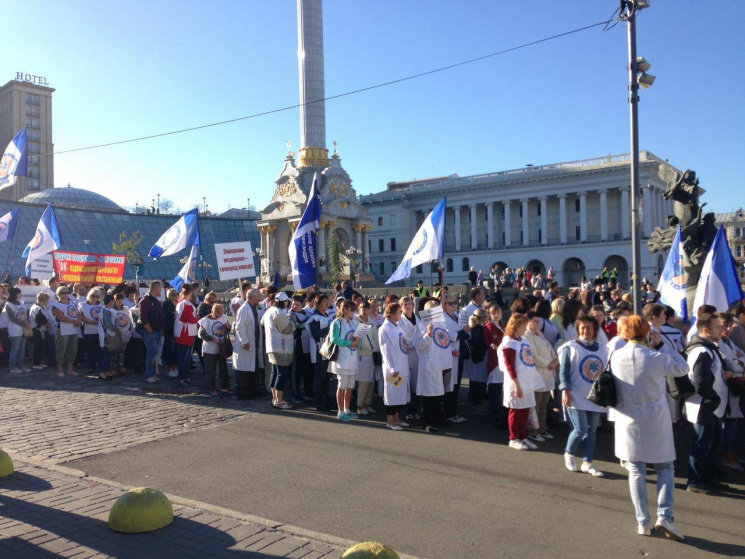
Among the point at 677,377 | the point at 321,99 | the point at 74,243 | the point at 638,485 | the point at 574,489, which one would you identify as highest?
the point at 321,99

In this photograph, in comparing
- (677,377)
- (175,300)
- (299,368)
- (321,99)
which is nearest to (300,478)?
(677,377)

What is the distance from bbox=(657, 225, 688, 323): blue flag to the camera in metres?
10.5

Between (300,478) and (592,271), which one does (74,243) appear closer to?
(592,271)

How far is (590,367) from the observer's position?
729cm

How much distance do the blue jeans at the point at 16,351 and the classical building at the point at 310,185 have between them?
3149 cm

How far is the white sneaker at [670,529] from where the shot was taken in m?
5.25

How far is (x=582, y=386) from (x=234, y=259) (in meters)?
13.8

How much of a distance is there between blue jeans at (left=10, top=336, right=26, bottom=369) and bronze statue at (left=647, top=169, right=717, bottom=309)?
15241mm

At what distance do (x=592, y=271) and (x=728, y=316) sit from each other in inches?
2873

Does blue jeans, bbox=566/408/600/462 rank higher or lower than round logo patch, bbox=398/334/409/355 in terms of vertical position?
lower

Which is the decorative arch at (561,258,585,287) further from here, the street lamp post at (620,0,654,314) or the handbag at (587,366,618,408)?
the handbag at (587,366,618,408)

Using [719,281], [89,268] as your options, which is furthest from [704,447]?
[89,268]

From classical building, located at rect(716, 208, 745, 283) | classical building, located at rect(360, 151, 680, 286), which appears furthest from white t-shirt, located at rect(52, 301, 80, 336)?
classical building, located at rect(716, 208, 745, 283)

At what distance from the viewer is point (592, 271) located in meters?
77.1
